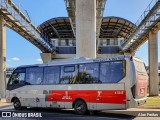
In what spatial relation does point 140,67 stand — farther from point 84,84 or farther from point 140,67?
point 84,84

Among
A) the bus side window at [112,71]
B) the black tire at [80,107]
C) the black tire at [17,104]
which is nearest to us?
the bus side window at [112,71]

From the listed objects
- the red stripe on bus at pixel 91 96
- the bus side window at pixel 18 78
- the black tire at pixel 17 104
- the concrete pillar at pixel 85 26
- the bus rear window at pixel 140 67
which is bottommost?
the black tire at pixel 17 104

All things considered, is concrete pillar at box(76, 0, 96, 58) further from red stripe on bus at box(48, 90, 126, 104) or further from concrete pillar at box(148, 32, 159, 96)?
concrete pillar at box(148, 32, 159, 96)

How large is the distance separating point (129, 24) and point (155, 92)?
2357 cm

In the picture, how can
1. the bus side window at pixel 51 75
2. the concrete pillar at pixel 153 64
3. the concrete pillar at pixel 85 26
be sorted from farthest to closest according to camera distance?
the concrete pillar at pixel 153 64, the concrete pillar at pixel 85 26, the bus side window at pixel 51 75

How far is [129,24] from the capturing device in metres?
59.9

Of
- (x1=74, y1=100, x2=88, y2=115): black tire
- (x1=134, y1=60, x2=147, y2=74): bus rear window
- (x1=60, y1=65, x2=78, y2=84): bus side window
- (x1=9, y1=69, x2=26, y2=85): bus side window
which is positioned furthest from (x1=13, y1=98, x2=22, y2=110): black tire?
(x1=134, y1=60, x2=147, y2=74): bus rear window

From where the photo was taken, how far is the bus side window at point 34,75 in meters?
18.8

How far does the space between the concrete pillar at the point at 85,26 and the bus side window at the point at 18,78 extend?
523cm

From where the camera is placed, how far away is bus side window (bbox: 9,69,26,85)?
20078 millimetres

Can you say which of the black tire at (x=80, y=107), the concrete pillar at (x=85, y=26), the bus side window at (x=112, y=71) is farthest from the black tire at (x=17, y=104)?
the bus side window at (x=112, y=71)

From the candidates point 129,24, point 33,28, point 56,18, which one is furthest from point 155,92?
point 56,18

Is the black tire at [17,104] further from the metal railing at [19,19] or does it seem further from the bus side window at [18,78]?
the metal railing at [19,19]

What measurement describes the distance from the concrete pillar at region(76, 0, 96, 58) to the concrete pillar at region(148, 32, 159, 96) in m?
18.7
